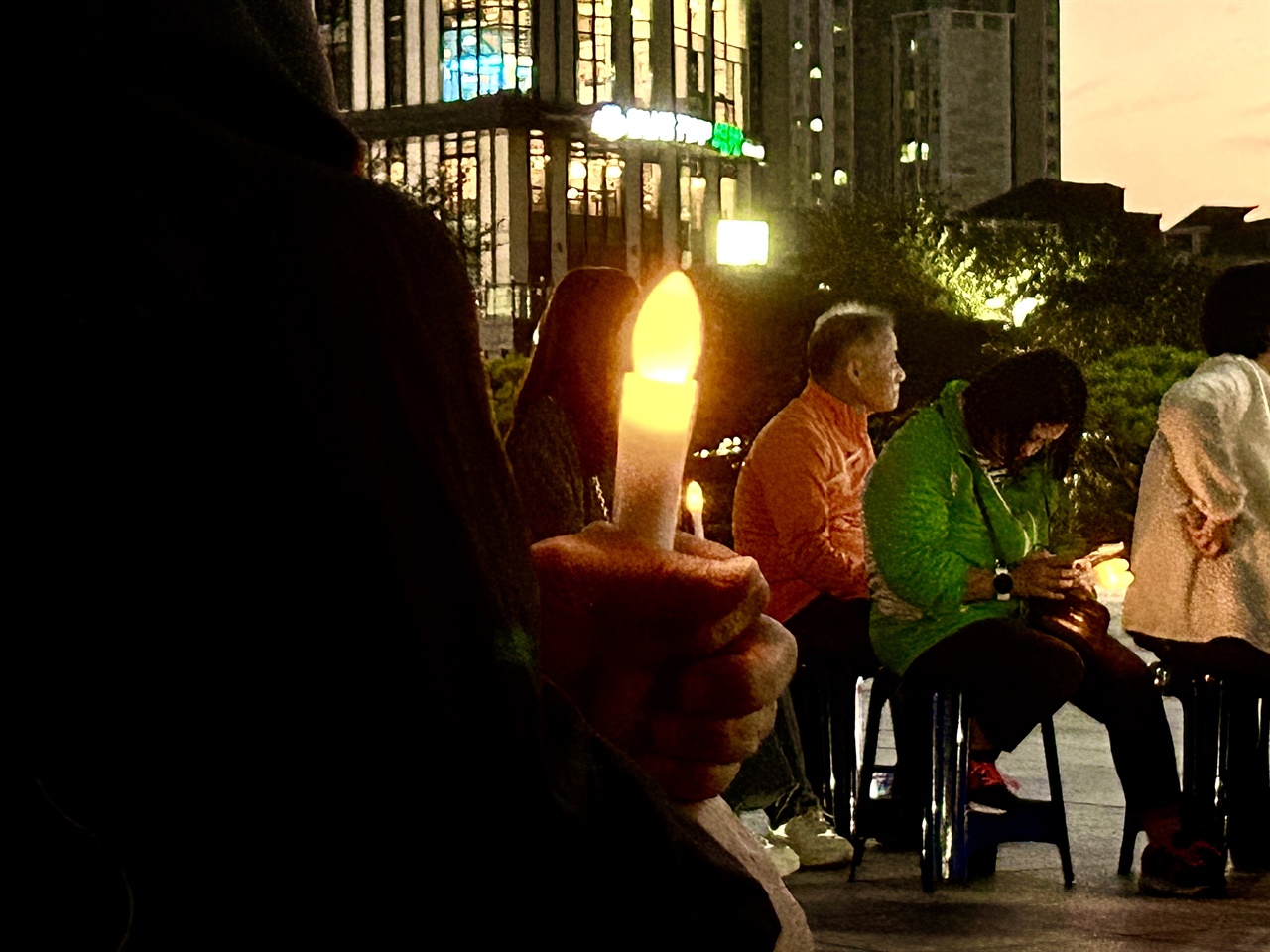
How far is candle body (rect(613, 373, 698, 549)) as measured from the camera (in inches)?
54.1

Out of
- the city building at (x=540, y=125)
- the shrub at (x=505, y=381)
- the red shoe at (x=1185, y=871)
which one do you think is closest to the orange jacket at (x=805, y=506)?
the red shoe at (x=1185, y=871)

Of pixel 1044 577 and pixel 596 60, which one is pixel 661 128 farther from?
pixel 1044 577

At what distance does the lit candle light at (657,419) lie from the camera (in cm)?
138

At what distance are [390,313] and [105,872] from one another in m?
0.33

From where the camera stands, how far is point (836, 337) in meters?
6.54

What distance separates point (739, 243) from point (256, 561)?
2178 inches

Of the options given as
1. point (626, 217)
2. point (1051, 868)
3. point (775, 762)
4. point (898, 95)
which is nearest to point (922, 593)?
point (775, 762)

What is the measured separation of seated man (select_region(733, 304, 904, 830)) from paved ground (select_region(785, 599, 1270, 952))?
0.57 m

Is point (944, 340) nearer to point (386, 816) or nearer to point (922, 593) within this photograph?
point (922, 593)

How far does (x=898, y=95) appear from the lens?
131625 millimetres

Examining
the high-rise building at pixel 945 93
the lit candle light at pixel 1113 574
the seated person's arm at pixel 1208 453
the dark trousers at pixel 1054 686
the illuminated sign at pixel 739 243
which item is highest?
the high-rise building at pixel 945 93

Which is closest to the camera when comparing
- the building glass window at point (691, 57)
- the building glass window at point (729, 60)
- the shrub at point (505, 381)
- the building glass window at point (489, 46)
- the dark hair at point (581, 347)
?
the dark hair at point (581, 347)

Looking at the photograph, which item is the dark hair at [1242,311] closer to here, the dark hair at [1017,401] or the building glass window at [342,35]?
the dark hair at [1017,401]

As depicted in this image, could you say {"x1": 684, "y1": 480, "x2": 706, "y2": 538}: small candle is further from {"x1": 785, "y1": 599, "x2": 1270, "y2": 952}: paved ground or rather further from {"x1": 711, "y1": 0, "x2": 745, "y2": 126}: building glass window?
{"x1": 711, "y1": 0, "x2": 745, "y2": 126}: building glass window
